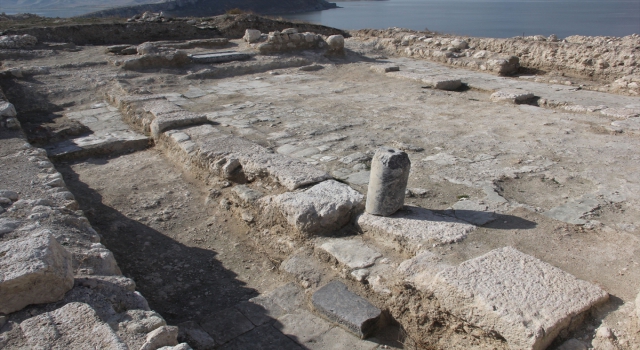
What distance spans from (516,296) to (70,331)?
2.40 metres

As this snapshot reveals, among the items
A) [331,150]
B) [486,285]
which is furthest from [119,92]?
[486,285]

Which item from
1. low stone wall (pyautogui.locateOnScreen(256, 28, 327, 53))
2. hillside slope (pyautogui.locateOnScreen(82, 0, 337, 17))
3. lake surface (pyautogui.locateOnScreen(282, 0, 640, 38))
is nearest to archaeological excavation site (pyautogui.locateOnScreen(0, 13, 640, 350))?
low stone wall (pyautogui.locateOnScreen(256, 28, 327, 53))

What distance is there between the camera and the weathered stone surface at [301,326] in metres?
2.96

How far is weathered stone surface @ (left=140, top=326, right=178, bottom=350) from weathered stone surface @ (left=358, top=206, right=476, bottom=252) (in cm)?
180

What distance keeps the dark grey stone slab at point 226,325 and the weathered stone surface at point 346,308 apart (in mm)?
516

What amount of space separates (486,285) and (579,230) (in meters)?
1.38

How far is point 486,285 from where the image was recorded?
2.69 meters

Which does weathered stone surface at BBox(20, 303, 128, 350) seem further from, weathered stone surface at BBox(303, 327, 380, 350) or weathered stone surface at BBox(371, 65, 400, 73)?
weathered stone surface at BBox(371, 65, 400, 73)

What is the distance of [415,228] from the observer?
353 centimetres

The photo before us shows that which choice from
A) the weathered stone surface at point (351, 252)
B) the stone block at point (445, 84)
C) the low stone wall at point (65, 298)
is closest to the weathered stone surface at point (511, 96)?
the stone block at point (445, 84)

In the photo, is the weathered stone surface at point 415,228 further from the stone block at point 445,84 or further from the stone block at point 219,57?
the stone block at point 219,57

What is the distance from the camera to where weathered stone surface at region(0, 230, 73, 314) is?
91.7 inches

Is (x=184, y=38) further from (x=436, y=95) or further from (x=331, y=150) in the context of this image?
(x=331, y=150)

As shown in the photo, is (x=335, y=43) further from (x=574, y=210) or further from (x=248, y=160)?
(x=574, y=210)
